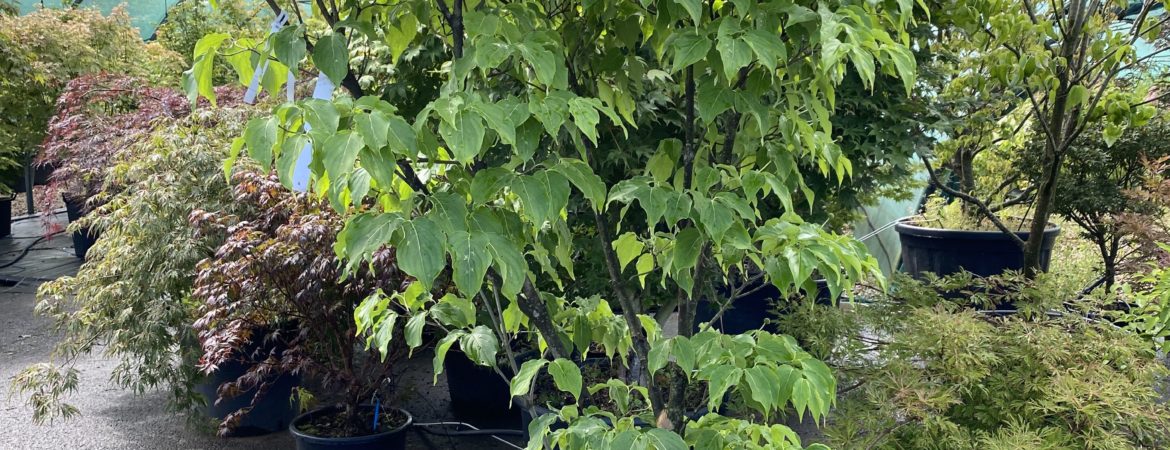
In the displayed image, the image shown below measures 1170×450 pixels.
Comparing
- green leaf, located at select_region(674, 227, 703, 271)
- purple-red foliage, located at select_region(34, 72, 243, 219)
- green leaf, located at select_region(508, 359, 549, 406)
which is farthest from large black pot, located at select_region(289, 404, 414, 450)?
purple-red foliage, located at select_region(34, 72, 243, 219)

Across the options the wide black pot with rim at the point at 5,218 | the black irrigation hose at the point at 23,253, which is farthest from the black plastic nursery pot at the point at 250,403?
the wide black pot with rim at the point at 5,218

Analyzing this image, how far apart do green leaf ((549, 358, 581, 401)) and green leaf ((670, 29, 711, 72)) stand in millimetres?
529

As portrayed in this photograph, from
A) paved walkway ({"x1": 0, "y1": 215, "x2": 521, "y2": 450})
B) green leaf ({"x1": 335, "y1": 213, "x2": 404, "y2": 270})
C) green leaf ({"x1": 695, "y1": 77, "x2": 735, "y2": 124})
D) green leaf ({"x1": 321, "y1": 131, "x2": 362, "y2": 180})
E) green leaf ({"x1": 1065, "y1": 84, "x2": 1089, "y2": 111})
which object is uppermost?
green leaf ({"x1": 1065, "y1": 84, "x2": 1089, "y2": 111})

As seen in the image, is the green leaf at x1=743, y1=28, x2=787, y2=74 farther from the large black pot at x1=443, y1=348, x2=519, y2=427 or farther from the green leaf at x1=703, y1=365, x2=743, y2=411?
the large black pot at x1=443, y1=348, x2=519, y2=427

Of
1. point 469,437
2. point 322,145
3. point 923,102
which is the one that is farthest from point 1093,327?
point 469,437

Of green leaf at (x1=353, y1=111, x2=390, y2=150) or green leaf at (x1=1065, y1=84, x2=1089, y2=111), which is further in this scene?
green leaf at (x1=1065, y1=84, x2=1089, y2=111)

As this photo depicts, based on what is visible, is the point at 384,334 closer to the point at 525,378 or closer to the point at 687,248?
the point at 525,378

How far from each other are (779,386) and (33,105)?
28.1 feet

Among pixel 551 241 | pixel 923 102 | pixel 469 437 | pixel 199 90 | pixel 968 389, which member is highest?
pixel 923 102

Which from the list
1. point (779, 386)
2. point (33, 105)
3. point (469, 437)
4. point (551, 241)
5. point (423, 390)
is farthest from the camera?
point (33, 105)

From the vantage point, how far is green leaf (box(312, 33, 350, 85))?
4.08 feet

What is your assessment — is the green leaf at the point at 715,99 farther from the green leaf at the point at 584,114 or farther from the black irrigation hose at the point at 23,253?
the black irrigation hose at the point at 23,253

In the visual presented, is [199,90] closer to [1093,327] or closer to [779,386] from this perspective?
[779,386]

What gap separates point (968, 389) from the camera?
2.08m
